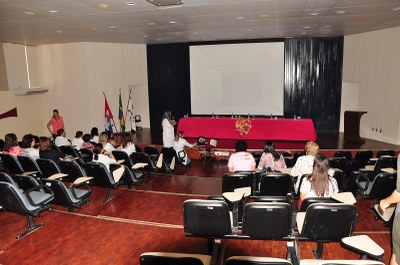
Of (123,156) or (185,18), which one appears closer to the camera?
(123,156)

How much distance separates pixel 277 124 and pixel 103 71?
298 inches

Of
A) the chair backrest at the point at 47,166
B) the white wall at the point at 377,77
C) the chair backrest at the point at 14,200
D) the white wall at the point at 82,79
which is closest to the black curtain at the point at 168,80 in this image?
the white wall at the point at 82,79

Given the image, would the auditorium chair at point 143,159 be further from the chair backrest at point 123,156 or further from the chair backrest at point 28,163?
the chair backrest at point 28,163

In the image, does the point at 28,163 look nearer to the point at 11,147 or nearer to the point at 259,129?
the point at 11,147

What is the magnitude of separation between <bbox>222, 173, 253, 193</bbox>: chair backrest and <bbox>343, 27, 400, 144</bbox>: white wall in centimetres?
868

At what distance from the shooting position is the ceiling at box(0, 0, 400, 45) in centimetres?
717

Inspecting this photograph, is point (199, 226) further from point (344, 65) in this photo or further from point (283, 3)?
point (344, 65)

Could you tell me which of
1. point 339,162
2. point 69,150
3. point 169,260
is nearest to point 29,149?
point 69,150

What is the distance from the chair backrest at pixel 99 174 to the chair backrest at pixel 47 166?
2.15 ft

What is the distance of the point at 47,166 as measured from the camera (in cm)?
618

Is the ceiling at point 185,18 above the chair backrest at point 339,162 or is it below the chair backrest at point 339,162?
above

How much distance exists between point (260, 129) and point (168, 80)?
6195mm

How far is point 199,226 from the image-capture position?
3.62 m

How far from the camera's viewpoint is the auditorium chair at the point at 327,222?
3363 millimetres
